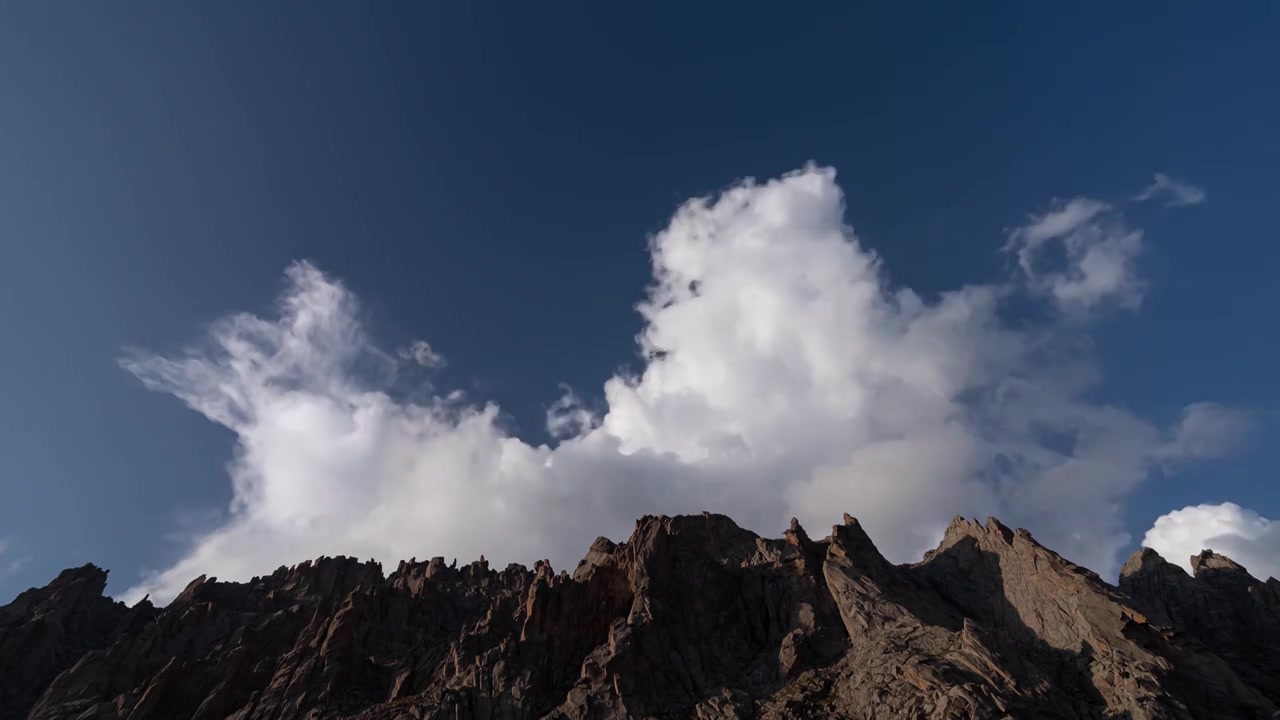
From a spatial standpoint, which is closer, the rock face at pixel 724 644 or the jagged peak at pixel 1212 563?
the rock face at pixel 724 644

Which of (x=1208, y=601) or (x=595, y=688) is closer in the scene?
(x=595, y=688)

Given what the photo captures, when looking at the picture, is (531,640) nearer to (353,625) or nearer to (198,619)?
(353,625)

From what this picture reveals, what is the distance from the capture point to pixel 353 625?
15212 centimetres

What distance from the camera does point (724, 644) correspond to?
140625mm

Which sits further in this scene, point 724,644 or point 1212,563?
point 1212,563

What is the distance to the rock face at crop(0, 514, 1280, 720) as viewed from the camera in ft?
346

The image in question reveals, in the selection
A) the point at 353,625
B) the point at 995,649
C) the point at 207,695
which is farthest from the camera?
Answer: the point at 353,625

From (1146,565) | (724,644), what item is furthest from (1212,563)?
(724,644)

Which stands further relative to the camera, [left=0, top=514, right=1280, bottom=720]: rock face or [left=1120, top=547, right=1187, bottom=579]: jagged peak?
[left=1120, top=547, right=1187, bottom=579]: jagged peak

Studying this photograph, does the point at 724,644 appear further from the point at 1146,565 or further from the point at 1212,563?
the point at 1212,563

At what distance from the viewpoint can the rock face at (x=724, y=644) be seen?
105 m

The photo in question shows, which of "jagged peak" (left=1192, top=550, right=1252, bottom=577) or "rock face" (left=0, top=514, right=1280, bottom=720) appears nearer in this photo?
"rock face" (left=0, top=514, right=1280, bottom=720)

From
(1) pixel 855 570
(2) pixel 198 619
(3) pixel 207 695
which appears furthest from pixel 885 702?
(2) pixel 198 619

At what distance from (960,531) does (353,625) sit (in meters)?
144
